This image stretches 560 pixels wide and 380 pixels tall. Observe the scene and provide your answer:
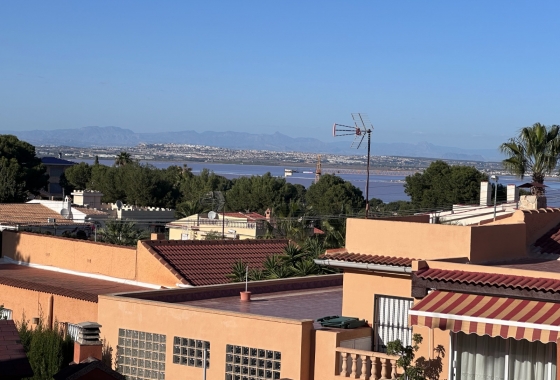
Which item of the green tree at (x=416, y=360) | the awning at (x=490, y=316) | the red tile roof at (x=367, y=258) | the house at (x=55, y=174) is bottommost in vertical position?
the house at (x=55, y=174)

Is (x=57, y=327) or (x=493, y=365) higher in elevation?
(x=493, y=365)

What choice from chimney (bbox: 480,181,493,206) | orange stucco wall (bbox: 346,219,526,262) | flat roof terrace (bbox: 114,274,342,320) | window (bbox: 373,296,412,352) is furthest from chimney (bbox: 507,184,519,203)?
window (bbox: 373,296,412,352)

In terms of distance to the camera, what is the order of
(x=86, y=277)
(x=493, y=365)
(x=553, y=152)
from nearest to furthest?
(x=493, y=365) < (x=553, y=152) < (x=86, y=277)

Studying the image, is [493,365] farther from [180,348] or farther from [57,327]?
[57,327]

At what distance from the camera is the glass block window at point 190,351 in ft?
50.4

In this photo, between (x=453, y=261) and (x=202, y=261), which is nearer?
(x=453, y=261)

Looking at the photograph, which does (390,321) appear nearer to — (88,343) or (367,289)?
(367,289)

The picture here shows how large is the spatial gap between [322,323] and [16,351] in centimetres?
516

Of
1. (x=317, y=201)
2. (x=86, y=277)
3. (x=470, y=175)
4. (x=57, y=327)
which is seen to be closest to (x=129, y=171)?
(x=317, y=201)

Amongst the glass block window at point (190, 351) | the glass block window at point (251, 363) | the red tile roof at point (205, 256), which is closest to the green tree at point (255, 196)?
the red tile roof at point (205, 256)

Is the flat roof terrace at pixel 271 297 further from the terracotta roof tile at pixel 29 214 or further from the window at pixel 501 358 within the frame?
the terracotta roof tile at pixel 29 214

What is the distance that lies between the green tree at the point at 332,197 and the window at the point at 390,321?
68.5 metres

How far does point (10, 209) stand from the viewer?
5244 cm

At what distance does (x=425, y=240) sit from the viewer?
14938 mm
